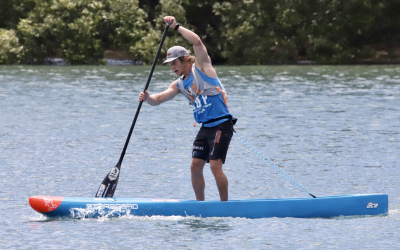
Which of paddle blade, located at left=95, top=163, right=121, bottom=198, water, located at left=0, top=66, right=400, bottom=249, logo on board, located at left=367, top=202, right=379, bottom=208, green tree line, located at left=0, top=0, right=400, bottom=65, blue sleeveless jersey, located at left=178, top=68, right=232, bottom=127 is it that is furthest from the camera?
green tree line, located at left=0, top=0, right=400, bottom=65

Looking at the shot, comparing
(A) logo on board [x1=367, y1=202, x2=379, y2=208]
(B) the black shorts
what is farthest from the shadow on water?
(A) logo on board [x1=367, y1=202, x2=379, y2=208]

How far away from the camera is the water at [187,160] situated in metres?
7.82

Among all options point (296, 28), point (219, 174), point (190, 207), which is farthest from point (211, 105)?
point (296, 28)

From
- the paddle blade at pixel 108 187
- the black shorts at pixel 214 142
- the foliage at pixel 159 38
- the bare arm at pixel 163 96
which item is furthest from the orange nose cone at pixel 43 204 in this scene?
the foliage at pixel 159 38

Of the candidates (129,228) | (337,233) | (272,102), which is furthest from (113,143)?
(272,102)

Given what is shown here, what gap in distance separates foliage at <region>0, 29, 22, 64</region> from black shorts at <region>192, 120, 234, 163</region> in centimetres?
4256

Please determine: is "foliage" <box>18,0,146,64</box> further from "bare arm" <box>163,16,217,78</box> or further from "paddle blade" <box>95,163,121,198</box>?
"bare arm" <box>163,16,217,78</box>

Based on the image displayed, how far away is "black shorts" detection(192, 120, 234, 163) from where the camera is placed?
8.45 metres

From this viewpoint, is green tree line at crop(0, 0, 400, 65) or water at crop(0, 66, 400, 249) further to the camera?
green tree line at crop(0, 0, 400, 65)

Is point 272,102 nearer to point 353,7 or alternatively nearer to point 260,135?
point 260,135

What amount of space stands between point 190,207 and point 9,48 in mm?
42998

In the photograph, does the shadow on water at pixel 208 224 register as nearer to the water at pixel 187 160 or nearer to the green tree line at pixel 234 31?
the water at pixel 187 160

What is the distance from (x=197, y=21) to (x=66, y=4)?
10.5 meters

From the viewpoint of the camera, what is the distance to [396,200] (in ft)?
31.3
